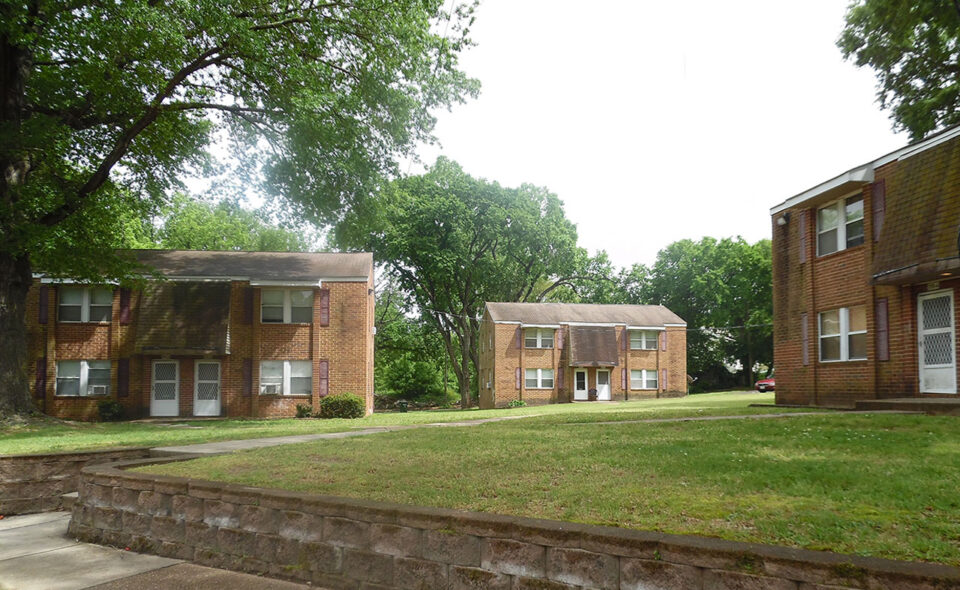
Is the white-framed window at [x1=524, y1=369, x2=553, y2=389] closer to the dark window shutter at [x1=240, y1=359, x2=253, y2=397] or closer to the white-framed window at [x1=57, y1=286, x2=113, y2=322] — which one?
the dark window shutter at [x1=240, y1=359, x2=253, y2=397]

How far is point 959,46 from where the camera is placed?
66.1ft

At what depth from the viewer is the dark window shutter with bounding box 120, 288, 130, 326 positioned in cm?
2686

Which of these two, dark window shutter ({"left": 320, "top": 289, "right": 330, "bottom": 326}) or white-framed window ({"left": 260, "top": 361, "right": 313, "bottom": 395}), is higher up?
dark window shutter ({"left": 320, "top": 289, "right": 330, "bottom": 326})

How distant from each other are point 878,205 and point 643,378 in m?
30.7

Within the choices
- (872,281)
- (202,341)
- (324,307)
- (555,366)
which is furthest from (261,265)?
(872,281)

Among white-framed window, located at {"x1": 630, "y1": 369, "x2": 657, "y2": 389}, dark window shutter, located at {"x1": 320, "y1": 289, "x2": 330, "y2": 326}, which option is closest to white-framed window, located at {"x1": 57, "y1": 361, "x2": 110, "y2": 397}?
dark window shutter, located at {"x1": 320, "y1": 289, "x2": 330, "y2": 326}

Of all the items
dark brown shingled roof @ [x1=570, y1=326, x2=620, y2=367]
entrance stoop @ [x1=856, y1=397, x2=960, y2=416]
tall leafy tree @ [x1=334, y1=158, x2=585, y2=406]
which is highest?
tall leafy tree @ [x1=334, y1=158, x2=585, y2=406]

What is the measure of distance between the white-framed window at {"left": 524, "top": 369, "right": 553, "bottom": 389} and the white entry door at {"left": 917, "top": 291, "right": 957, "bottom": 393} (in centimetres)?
2983

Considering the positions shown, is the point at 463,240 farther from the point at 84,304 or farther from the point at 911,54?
the point at 911,54

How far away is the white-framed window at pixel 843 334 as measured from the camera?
1581cm

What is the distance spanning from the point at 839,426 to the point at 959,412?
2.94m

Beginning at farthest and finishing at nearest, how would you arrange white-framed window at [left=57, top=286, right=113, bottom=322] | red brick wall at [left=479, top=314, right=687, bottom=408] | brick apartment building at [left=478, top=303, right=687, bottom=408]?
brick apartment building at [left=478, top=303, right=687, bottom=408] < red brick wall at [left=479, top=314, right=687, bottom=408] < white-framed window at [left=57, top=286, right=113, bottom=322]

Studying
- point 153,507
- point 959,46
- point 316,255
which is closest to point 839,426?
point 153,507

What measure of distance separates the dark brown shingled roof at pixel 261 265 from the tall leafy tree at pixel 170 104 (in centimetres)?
398
